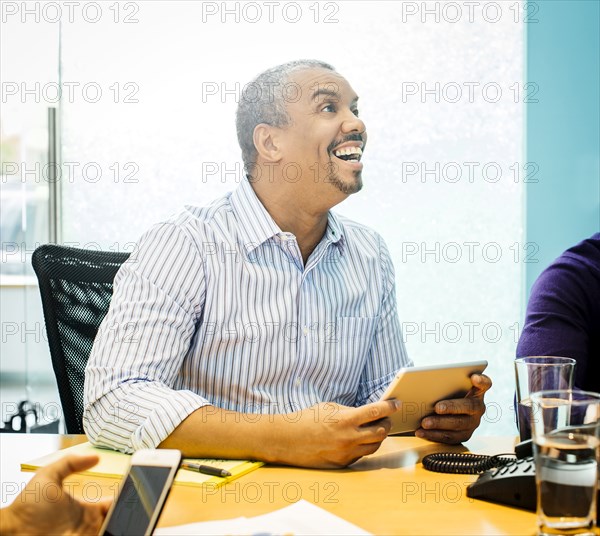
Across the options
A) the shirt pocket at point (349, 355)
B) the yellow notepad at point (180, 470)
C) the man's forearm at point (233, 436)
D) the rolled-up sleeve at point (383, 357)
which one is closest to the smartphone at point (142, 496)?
the yellow notepad at point (180, 470)

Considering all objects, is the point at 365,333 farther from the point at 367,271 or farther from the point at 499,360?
the point at 499,360

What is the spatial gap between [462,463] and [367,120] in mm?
2455

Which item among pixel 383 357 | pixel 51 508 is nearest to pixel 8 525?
pixel 51 508

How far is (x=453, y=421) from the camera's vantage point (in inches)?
57.8

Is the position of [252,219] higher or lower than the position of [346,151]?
lower

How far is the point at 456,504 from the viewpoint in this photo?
3.67 feet

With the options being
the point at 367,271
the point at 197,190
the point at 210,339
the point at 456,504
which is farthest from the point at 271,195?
the point at 197,190

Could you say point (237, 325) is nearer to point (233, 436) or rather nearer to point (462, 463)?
point (233, 436)

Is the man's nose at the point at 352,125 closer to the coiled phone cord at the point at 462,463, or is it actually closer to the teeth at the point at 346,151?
the teeth at the point at 346,151

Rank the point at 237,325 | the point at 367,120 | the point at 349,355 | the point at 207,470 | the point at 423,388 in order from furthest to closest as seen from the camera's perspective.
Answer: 1. the point at 367,120
2. the point at 349,355
3. the point at 237,325
4. the point at 423,388
5. the point at 207,470

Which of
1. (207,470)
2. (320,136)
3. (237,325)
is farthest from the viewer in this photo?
(320,136)

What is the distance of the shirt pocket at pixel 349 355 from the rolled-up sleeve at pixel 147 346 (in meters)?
0.33

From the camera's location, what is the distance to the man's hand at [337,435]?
127 centimetres

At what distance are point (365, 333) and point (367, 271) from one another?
0.17 meters
